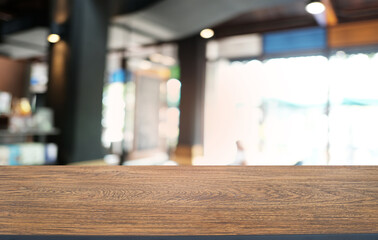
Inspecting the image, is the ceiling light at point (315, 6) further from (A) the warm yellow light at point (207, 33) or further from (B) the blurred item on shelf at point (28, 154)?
(B) the blurred item on shelf at point (28, 154)

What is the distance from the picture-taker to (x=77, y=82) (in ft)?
11.7

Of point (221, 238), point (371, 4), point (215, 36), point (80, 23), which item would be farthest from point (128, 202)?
point (215, 36)

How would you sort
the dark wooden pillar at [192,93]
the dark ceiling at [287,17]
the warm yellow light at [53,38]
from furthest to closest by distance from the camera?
the dark wooden pillar at [192,93] < the dark ceiling at [287,17] < the warm yellow light at [53,38]

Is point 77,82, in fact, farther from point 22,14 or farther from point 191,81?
point 191,81

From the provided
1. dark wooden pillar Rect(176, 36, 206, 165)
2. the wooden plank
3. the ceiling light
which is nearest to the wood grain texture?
the ceiling light

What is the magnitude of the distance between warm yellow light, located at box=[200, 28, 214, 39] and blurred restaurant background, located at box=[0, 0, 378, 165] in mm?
29

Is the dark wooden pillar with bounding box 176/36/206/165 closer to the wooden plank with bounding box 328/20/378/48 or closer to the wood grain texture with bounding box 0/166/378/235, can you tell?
the wooden plank with bounding box 328/20/378/48

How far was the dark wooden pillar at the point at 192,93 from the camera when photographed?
6629 mm

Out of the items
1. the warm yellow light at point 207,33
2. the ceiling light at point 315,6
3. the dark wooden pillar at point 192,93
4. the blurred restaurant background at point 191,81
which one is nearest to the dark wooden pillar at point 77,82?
the blurred restaurant background at point 191,81

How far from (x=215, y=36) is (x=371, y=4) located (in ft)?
9.54

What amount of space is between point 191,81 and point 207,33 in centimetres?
107

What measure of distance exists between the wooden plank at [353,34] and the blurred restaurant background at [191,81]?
2 cm

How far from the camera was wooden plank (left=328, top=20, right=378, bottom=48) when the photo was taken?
5.39 m

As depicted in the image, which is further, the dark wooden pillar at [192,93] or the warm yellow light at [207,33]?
the dark wooden pillar at [192,93]
